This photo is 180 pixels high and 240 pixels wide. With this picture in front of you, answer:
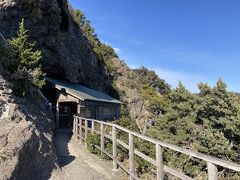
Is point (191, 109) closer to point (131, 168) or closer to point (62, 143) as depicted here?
point (62, 143)

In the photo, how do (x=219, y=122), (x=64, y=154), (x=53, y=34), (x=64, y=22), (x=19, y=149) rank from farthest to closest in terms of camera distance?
(x=64, y=22) < (x=53, y=34) < (x=219, y=122) < (x=64, y=154) < (x=19, y=149)

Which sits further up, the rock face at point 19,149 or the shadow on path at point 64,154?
the rock face at point 19,149

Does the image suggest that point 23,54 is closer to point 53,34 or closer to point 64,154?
point 64,154

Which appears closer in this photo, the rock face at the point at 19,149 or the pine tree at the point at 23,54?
the rock face at the point at 19,149

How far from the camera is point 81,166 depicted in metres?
11.3

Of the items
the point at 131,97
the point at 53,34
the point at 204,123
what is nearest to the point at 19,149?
the point at 53,34

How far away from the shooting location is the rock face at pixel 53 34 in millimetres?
24797

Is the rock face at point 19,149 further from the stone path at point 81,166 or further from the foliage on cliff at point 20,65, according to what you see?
the foliage on cliff at point 20,65

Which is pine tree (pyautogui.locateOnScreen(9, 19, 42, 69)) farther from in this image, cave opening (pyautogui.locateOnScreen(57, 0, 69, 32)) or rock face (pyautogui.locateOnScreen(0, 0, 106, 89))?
cave opening (pyautogui.locateOnScreen(57, 0, 69, 32))

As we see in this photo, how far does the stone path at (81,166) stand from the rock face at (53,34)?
1358cm

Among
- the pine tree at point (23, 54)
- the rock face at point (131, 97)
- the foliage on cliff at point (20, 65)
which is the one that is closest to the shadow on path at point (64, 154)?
the foliage on cliff at point (20, 65)

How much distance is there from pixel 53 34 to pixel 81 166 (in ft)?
68.1

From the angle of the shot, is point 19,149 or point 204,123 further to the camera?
point 204,123

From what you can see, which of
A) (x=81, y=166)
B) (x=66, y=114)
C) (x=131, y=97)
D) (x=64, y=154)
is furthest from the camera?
(x=131, y=97)
